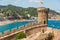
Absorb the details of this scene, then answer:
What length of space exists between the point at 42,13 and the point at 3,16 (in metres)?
53.7

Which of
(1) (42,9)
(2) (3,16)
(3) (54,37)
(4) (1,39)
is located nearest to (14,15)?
(2) (3,16)

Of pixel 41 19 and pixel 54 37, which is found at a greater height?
pixel 54 37

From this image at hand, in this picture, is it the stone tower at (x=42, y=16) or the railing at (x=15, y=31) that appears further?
the stone tower at (x=42, y=16)

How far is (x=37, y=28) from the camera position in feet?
80.1

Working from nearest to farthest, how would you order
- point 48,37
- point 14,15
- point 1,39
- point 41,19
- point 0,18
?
point 48,37 < point 1,39 < point 41,19 < point 0,18 < point 14,15

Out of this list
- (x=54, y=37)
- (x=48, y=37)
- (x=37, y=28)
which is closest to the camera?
(x=48, y=37)

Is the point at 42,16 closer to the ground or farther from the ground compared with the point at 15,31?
farther from the ground

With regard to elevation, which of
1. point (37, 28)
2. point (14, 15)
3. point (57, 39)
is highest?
point (57, 39)

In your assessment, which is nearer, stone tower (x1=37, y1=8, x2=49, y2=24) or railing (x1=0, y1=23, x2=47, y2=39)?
railing (x1=0, y1=23, x2=47, y2=39)

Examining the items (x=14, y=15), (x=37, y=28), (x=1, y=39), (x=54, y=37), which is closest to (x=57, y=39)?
(x=54, y=37)

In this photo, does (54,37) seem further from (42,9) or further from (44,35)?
(42,9)

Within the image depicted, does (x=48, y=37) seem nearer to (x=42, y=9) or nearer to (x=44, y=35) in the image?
(x=44, y=35)

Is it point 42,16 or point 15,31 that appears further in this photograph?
point 42,16

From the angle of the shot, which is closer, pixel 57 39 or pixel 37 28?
pixel 57 39
